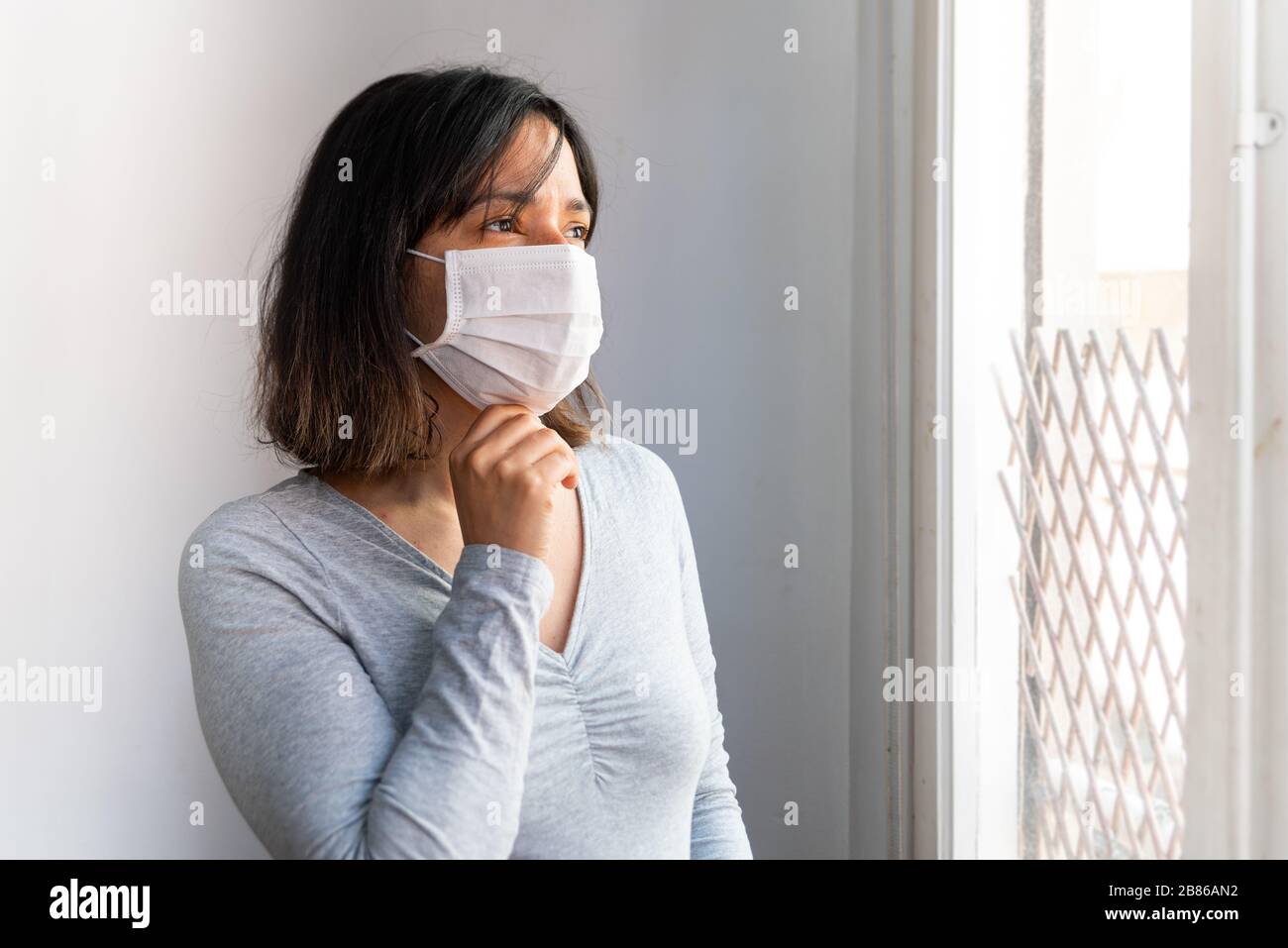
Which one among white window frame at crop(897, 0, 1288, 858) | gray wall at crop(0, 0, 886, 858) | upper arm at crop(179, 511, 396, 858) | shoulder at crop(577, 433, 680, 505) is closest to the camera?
upper arm at crop(179, 511, 396, 858)

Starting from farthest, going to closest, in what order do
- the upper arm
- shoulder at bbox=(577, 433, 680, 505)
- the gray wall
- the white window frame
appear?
1. the gray wall
2. shoulder at bbox=(577, 433, 680, 505)
3. the white window frame
4. the upper arm

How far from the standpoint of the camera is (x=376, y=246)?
2.99 ft

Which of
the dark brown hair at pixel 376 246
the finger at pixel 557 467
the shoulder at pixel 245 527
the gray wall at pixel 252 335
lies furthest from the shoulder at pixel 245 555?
the gray wall at pixel 252 335

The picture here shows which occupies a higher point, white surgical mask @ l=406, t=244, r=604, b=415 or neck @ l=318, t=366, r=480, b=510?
white surgical mask @ l=406, t=244, r=604, b=415

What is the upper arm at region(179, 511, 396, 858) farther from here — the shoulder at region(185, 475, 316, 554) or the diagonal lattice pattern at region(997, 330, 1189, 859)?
the diagonal lattice pattern at region(997, 330, 1189, 859)

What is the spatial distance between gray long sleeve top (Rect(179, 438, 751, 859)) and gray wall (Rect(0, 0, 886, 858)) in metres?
0.63

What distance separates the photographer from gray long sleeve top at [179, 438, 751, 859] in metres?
0.74

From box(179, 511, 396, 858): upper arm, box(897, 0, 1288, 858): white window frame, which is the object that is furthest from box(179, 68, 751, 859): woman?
box(897, 0, 1288, 858): white window frame

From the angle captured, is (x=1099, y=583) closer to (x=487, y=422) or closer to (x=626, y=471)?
(x=626, y=471)

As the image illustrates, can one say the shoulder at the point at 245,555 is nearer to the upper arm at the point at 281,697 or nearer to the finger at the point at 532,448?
the upper arm at the point at 281,697

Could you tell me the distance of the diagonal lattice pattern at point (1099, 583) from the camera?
3.52 ft
